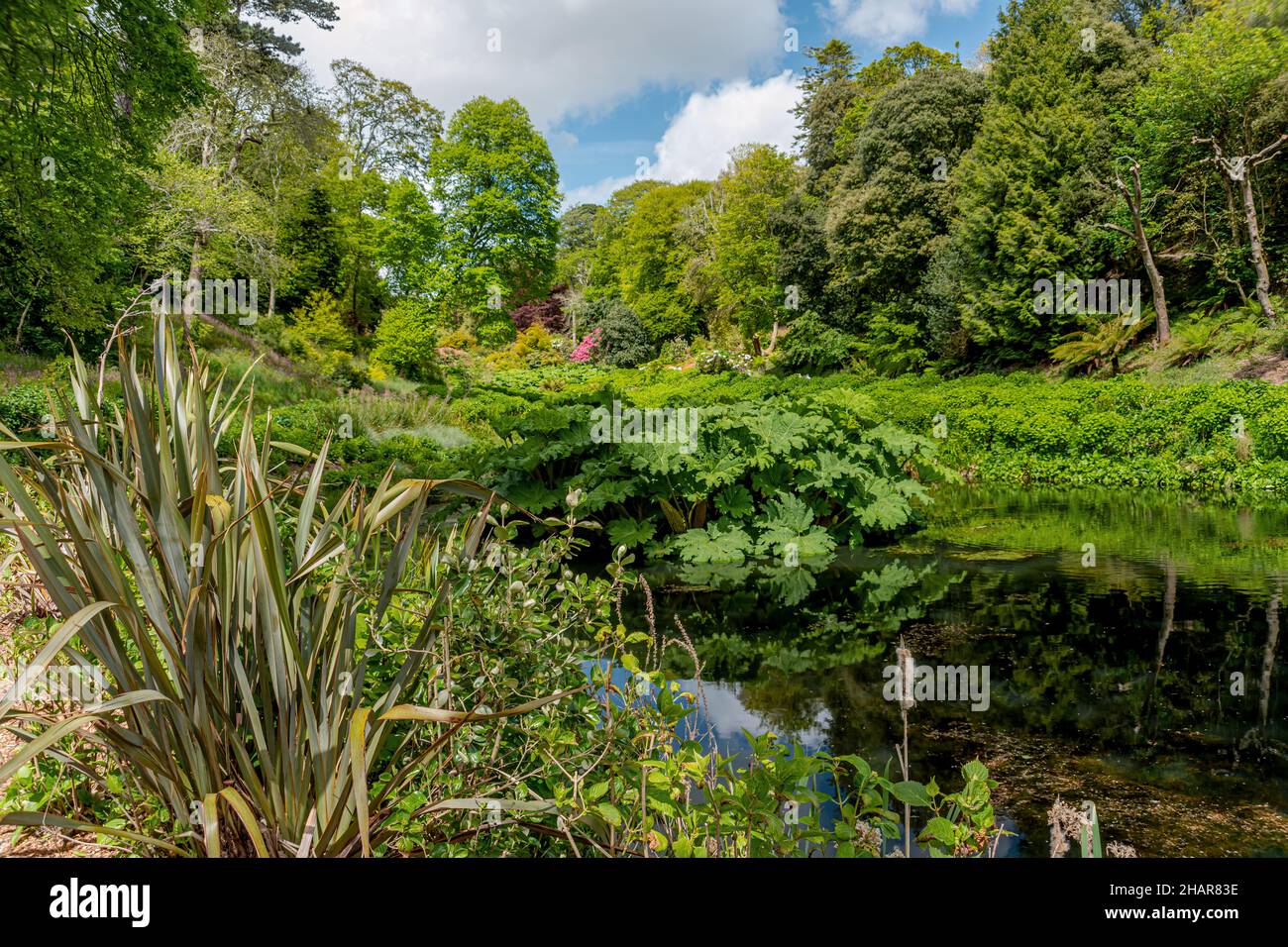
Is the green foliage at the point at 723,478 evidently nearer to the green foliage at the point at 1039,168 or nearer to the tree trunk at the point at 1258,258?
the tree trunk at the point at 1258,258

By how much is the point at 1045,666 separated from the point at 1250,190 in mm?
13880

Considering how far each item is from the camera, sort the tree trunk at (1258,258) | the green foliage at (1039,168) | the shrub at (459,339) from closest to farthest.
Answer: the tree trunk at (1258,258) < the green foliage at (1039,168) < the shrub at (459,339)

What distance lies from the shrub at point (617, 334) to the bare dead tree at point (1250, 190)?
58.2 ft

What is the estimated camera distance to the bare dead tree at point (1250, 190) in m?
12.2

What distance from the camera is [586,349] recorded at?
90.2ft

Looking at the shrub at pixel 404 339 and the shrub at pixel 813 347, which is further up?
the shrub at pixel 813 347

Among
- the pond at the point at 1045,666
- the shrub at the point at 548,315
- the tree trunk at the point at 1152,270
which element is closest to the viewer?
the pond at the point at 1045,666

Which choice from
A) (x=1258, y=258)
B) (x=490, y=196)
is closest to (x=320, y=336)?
(x=490, y=196)

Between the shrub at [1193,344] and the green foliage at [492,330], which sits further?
the green foliage at [492,330]

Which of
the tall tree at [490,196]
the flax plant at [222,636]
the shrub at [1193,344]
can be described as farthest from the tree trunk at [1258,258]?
the flax plant at [222,636]

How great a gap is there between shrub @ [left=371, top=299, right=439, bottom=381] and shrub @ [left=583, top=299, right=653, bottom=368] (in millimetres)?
10818
